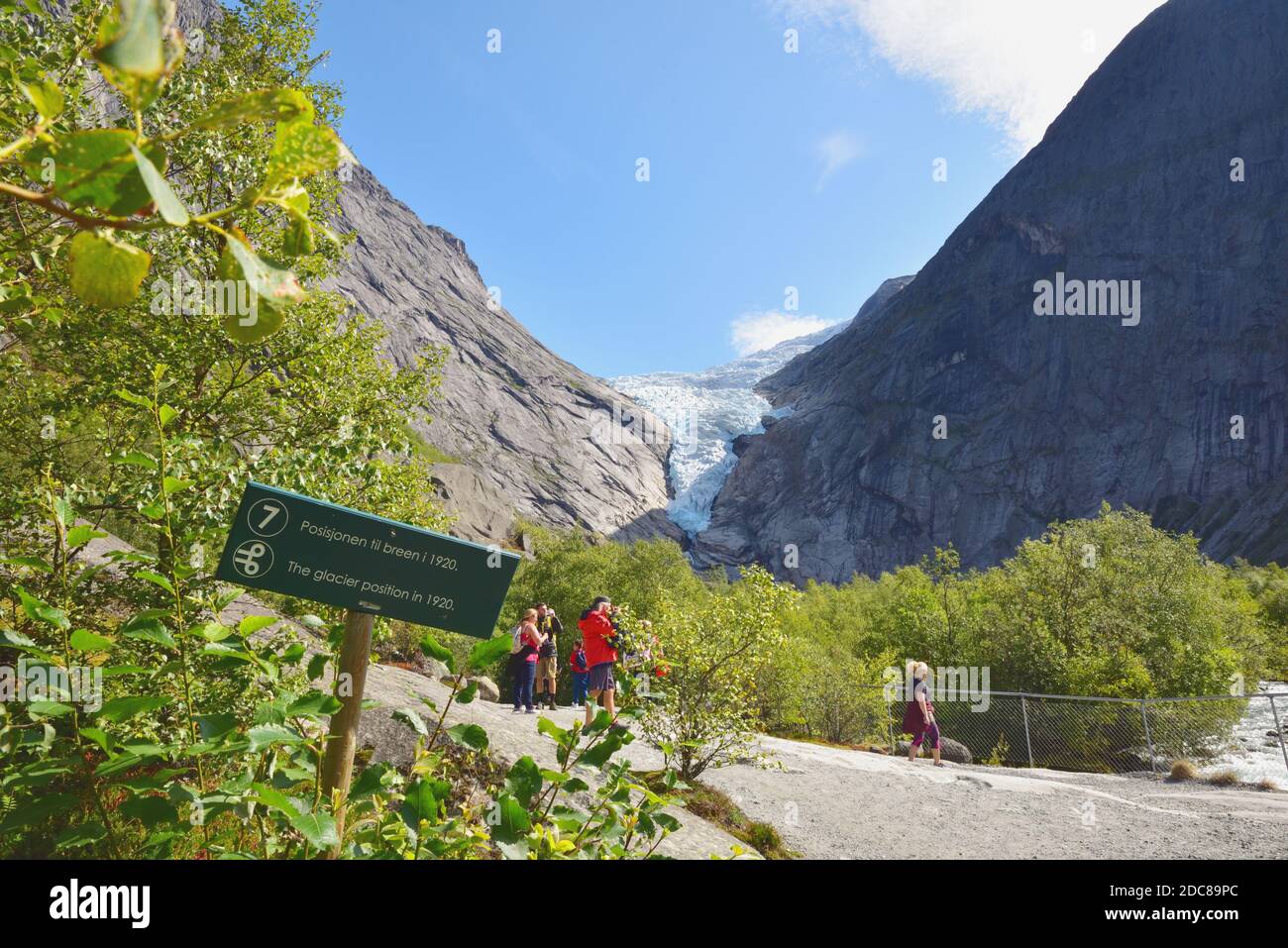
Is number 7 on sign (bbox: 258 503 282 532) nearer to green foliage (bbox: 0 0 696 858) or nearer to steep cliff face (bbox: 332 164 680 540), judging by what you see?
green foliage (bbox: 0 0 696 858)

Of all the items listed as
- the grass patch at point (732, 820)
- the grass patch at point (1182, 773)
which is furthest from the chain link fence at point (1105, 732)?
the grass patch at point (732, 820)

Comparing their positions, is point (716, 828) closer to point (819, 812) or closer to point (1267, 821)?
point (819, 812)

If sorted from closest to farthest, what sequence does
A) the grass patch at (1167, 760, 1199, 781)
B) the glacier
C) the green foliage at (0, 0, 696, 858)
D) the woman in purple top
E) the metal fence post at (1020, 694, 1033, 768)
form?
the green foliage at (0, 0, 696, 858)
the grass patch at (1167, 760, 1199, 781)
the woman in purple top
the metal fence post at (1020, 694, 1033, 768)
the glacier

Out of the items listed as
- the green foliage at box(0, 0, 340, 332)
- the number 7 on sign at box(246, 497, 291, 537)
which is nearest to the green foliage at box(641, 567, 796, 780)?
the number 7 on sign at box(246, 497, 291, 537)

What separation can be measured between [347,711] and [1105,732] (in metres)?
21.5

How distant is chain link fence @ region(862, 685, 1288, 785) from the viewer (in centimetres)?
1653

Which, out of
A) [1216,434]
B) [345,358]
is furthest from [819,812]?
[1216,434]

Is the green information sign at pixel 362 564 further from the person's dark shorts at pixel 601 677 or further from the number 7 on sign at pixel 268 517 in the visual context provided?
the person's dark shorts at pixel 601 677

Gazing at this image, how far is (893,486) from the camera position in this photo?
104m

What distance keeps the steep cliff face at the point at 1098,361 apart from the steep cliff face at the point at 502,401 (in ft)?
69.6

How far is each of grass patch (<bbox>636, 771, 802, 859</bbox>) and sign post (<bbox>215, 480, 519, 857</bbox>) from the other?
5404 millimetres

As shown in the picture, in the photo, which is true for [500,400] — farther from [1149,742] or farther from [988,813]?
[988,813]

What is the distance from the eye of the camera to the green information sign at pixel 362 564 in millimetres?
2223

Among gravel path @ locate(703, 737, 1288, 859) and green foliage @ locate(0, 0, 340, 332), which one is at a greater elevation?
green foliage @ locate(0, 0, 340, 332)
